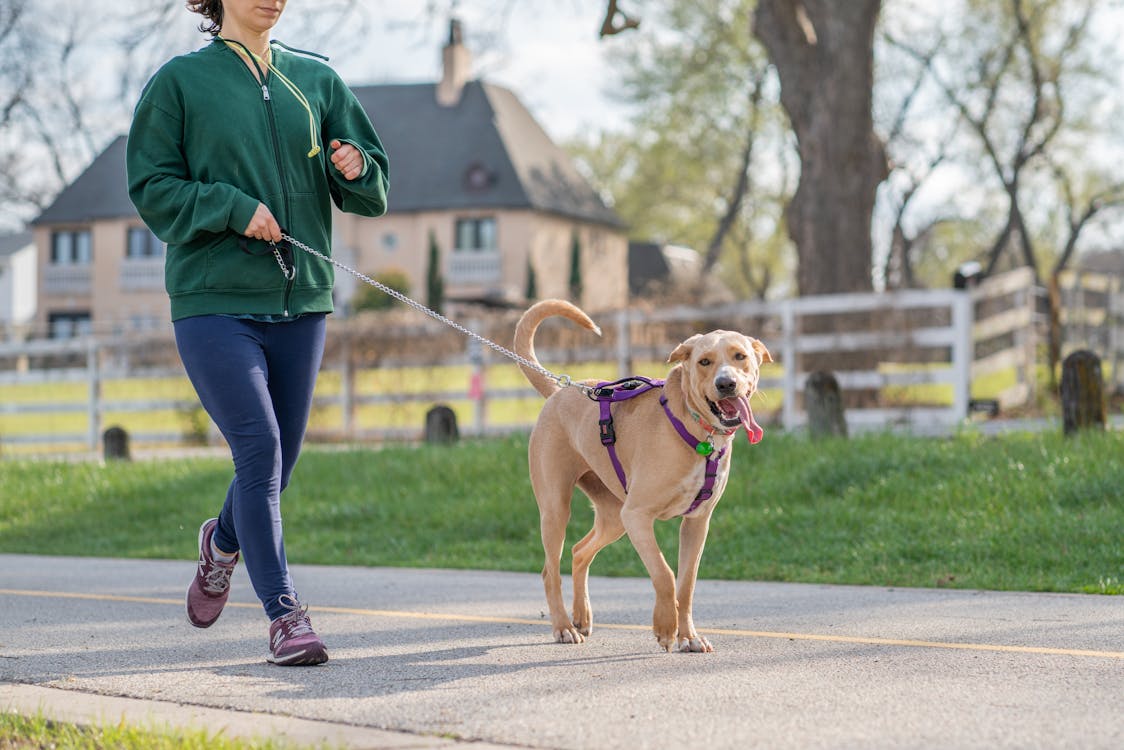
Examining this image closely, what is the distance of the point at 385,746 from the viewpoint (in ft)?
12.8

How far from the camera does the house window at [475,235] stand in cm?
5622

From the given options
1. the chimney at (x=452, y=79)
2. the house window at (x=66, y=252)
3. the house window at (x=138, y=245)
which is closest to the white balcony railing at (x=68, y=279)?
the house window at (x=66, y=252)

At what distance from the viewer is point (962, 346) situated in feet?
55.3

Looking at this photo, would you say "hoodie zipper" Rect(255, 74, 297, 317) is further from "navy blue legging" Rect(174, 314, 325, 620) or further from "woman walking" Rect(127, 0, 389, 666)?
"navy blue legging" Rect(174, 314, 325, 620)

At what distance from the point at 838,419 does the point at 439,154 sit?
46.0 metres

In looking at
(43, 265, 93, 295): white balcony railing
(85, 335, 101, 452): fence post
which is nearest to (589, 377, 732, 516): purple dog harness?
(85, 335, 101, 452): fence post

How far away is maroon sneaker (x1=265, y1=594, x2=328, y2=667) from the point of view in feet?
17.3

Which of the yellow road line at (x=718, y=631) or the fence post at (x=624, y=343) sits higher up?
the fence post at (x=624, y=343)

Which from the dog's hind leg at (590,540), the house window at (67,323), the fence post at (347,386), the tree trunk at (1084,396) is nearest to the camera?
the dog's hind leg at (590,540)

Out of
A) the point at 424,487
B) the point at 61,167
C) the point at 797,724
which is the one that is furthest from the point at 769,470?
the point at 61,167

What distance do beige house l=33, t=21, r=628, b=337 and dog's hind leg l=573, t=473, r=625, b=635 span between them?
4588cm

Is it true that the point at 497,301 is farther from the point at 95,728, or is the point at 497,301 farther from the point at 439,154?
the point at 95,728

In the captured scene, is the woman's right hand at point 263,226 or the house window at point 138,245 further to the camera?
the house window at point 138,245

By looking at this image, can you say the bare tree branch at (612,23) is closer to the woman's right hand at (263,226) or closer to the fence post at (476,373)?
the fence post at (476,373)
